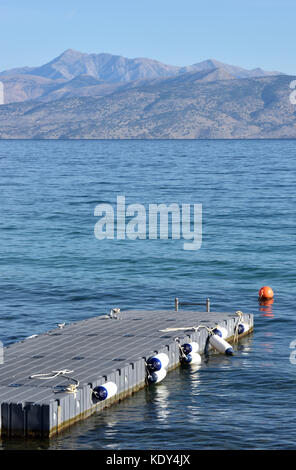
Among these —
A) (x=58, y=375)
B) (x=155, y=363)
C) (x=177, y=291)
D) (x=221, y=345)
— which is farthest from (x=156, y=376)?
(x=177, y=291)

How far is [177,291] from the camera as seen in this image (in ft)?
177

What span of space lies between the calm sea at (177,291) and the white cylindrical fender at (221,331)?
1020 millimetres

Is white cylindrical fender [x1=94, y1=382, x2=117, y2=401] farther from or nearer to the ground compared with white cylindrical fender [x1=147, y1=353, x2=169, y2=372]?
nearer to the ground

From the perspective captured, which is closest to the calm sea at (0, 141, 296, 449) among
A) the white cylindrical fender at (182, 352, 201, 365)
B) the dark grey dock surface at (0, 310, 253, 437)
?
the white cylindrical fender at (182, 352, 201, 365)

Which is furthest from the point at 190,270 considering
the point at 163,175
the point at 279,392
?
the point at 163,175

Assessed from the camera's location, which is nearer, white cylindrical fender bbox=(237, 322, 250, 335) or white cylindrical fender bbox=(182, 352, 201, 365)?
white cylindrical fender bbox=(182, 352, 201, 365)

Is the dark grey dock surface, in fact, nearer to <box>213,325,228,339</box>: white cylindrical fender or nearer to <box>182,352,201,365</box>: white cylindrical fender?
<box>182,352,201,365</box>: white cylindrical fender

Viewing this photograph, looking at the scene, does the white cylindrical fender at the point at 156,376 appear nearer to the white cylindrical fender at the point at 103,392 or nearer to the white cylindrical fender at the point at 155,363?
the white cylindrical fender at the point at 155,363

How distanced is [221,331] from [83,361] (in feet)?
30.9

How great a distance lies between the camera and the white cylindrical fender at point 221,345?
122 feet

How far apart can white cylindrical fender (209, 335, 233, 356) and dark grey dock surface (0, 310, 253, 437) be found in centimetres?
47

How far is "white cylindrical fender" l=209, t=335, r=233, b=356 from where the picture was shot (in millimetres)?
37281

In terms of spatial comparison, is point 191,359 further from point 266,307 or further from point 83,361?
point 266,307
